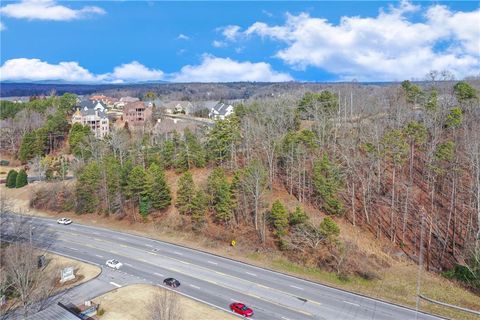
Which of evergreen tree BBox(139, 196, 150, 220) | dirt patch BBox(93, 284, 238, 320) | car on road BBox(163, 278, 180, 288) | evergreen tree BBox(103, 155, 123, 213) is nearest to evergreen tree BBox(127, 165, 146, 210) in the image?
evergreen tree BBox(139, 196, 150, 220)

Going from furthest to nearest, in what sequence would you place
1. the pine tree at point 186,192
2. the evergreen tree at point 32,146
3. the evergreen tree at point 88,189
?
the evergreen tree at point 32,146 → the evergreen tree at point 88,189 → the pine tree at point 186,192

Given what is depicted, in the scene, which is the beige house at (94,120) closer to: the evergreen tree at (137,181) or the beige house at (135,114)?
the beige house at (135,114)

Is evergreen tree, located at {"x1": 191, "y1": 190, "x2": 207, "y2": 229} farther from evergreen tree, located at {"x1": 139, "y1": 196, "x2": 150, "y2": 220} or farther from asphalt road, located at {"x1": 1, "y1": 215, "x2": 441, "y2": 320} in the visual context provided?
evergreen tree, located at {"x1": 139, "y1": 196, "x2": 150, "y2": 220}

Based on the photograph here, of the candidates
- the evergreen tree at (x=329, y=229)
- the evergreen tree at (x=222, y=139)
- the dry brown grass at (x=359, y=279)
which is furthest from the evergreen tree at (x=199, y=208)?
the evergreen tree at (x=329, y=229)

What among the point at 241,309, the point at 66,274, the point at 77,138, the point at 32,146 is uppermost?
the point at 77,138

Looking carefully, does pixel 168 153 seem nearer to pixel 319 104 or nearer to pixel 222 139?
pixel 222 139

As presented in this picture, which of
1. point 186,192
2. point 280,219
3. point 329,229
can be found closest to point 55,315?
point 280,219

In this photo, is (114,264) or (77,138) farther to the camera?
(77,138)
